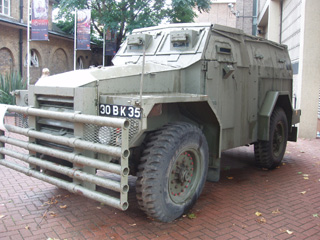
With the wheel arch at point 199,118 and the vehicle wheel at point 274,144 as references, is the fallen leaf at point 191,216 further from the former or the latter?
the vehicle wheel at point 274,144

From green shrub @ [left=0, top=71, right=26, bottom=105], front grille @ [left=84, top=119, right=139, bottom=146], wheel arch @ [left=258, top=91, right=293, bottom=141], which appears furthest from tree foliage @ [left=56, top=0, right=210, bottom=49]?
front grille @ [left=84, top=119, right=139, bottom=146]

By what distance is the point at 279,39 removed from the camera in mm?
15977

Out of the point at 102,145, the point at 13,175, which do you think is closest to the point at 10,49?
the point at 13,175

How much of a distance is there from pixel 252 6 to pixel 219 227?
25.2 m

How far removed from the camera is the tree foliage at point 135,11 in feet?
70.4

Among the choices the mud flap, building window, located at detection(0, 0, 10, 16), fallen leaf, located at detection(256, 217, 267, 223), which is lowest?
fallen leaf, located at detection(256, 217, 267, 223)

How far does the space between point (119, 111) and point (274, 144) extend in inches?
164

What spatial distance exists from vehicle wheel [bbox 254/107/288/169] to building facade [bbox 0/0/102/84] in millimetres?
16368

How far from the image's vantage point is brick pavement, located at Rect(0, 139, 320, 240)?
398 centimetres

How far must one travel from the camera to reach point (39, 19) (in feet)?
55.6

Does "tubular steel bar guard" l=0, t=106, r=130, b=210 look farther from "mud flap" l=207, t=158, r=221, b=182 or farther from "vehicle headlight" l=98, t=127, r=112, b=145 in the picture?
"mud flap" l=207, t=158, r=221, b=182

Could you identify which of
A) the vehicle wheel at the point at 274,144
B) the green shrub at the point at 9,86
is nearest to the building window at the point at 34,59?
the green shrub at the point at 9,86

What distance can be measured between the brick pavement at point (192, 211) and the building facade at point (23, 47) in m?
15.9

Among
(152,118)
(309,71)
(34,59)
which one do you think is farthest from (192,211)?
(34,59)
